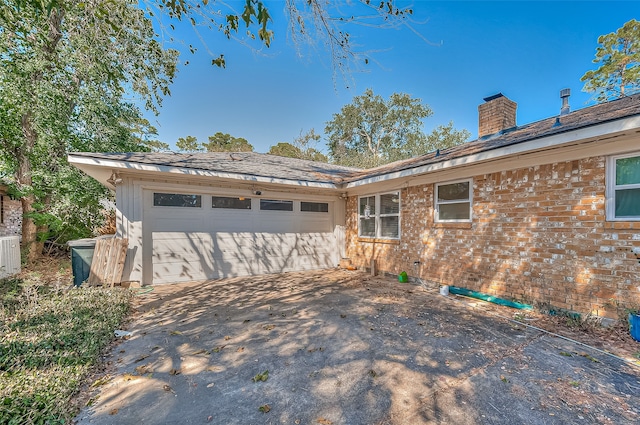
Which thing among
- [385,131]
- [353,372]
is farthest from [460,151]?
[385,131]

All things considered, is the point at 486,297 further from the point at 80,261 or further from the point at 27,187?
the point at 27,187

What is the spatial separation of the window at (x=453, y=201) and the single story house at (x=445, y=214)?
0.08 ft

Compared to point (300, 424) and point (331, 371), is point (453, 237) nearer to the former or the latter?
point (331, 371)

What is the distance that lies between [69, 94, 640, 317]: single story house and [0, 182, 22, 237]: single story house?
10.4 meters

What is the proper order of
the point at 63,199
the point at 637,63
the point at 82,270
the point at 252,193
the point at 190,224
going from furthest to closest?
the point at 637,63
the point at 63,199
the point at 252,193
the point at 190,224
the point at 82,270

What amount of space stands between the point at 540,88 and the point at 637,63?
928 cm

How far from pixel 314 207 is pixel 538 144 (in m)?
5.94

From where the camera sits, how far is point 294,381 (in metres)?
2.63

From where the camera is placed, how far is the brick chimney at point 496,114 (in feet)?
24.1

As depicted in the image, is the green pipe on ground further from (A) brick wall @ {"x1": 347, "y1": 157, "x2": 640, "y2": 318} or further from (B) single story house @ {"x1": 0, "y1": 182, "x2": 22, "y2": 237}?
(B) single story house @ {"x1": 0, "y1": 182, "x2": 22, "y2": 237}

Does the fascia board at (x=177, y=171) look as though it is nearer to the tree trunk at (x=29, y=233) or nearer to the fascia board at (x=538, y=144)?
the fascia board at (x=538, y=144)

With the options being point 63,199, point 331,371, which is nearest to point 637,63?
point 331,371

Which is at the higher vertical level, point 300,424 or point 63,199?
point 63,199

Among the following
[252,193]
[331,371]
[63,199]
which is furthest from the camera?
[63,199]
